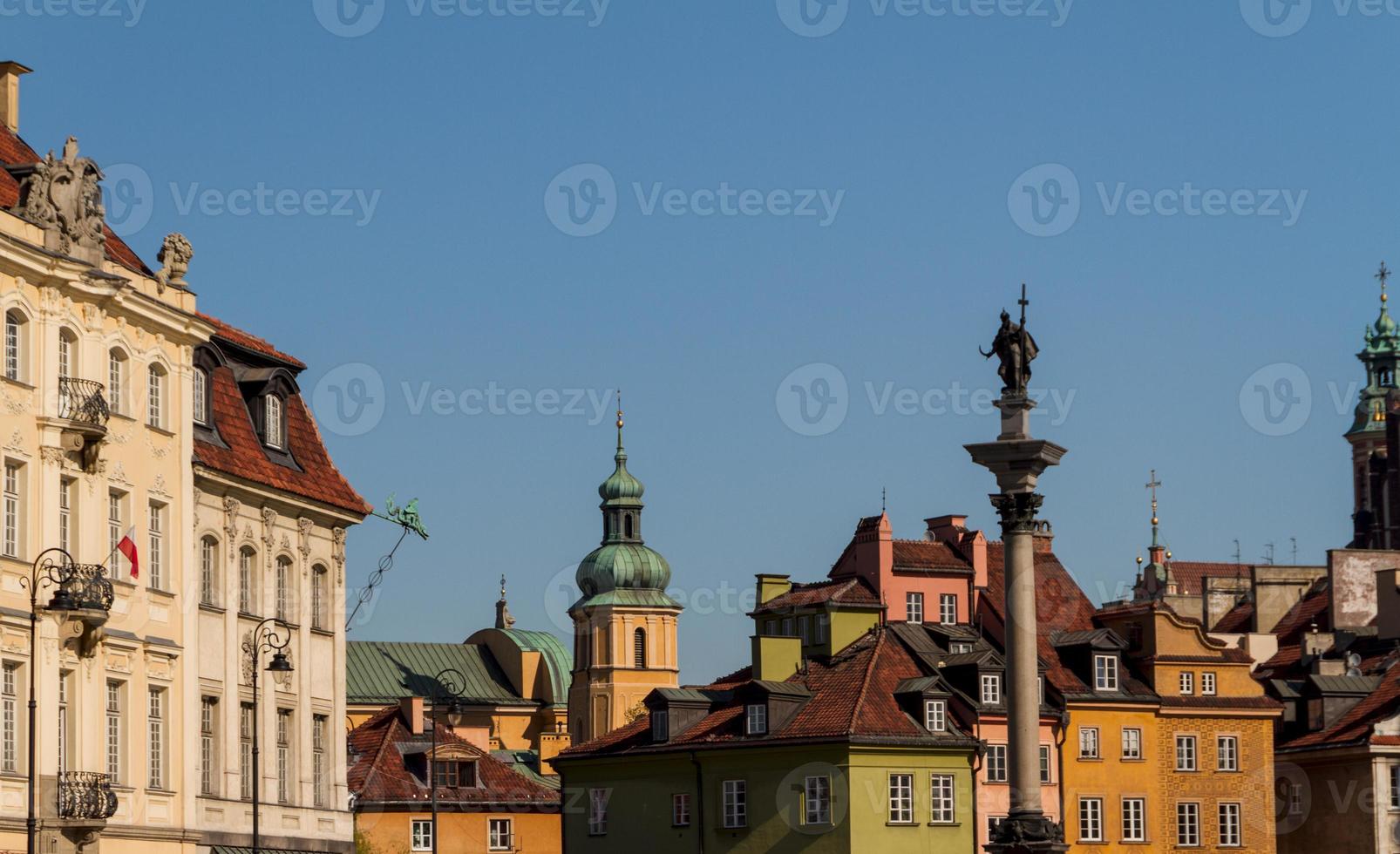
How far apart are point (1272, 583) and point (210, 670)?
3153 inches

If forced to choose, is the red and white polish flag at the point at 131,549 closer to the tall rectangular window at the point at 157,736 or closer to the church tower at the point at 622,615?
→ the tall rectangular window at the point at 157,736

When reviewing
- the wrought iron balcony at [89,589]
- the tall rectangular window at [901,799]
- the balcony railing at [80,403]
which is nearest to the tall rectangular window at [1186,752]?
the tall rectangular window at [901,799]

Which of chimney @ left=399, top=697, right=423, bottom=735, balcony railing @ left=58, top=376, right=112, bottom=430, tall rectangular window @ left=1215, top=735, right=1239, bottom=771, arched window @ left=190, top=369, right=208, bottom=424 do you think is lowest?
tall rectangular window @ left=1215, top=735, right=1239, bottom=771

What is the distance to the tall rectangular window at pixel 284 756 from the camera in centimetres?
6191

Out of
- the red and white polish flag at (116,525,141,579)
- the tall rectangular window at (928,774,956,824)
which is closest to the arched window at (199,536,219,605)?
the red and white polish flag at (116,525,141,579)

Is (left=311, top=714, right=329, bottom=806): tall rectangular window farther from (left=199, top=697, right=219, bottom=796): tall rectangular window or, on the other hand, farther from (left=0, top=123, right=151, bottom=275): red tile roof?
(left=0, top=123, right=151, bottom=275): red tile roof

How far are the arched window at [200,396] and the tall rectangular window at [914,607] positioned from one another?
45.7 meters

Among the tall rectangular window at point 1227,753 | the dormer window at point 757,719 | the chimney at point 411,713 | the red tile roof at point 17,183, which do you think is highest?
the red tile roof at point 17,183

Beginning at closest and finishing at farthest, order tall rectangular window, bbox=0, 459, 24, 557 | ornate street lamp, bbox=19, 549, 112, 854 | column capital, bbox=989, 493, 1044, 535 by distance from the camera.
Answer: column capital, bbox=989, 493, 1044, 535, ornate street lamp, bbox=19, 549, 112, 854, tall rectangular window, bbox=0, 459, 24, 557

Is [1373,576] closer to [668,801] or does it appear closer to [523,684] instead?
[668,801]

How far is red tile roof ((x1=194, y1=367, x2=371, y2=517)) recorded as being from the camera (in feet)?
197

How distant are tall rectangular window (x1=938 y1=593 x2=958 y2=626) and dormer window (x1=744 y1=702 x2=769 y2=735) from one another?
13.5 metres

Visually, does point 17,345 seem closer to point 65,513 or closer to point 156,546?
point 65,513

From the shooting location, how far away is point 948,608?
102438 millimetres
